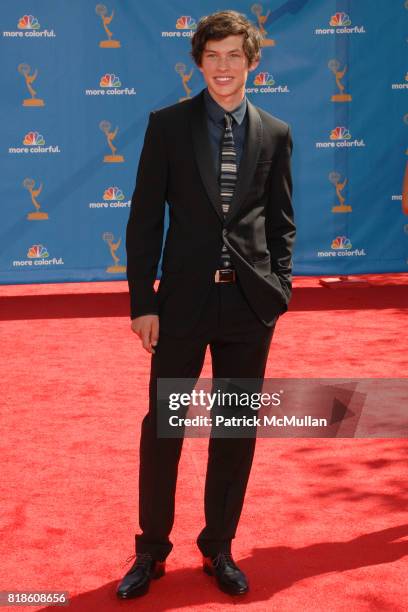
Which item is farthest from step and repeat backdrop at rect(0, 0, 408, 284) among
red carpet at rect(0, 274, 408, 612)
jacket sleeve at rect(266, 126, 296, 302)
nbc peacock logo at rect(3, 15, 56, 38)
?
jacket sleeve at rect(266, 126, 296, 302)

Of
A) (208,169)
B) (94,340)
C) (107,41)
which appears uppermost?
(107,41)

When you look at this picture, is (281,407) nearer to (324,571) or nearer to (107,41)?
(324,571)

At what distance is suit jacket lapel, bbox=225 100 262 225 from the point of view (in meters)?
2.87

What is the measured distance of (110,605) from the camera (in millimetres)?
3010

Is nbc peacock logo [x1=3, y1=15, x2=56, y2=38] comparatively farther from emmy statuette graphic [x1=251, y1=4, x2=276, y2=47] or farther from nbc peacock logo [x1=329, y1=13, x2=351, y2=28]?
nbc peacock logo [x1=329, y1=13, x2=351, y2=28]

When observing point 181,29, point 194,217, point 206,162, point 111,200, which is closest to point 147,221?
point 194,217

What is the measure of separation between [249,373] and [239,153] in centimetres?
73

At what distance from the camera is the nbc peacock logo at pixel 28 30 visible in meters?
8.87

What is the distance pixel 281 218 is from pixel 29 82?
6509 millimetres

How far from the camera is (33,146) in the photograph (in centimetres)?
902

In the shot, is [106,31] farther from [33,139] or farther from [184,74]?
[33,139]

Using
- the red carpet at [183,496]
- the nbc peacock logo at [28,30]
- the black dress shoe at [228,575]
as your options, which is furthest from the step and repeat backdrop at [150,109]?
the black dress shoe at [228,575]

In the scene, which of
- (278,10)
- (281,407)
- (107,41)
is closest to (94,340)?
(281,407)

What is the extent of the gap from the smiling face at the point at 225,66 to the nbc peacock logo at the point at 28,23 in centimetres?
653
